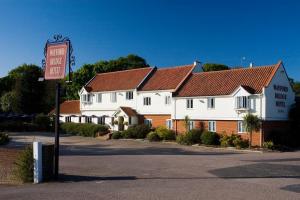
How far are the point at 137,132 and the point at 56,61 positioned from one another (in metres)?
31.6

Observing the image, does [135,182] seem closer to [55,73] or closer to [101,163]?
[55,73]

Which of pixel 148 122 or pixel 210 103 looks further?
pixel 148 122

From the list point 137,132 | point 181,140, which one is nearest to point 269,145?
point 181,140

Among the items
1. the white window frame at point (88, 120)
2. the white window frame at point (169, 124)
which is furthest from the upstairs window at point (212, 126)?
the white window frame at point (88, 120)

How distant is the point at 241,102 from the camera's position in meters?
42.0

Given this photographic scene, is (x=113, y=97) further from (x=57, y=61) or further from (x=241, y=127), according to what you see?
(x=57, y=61)

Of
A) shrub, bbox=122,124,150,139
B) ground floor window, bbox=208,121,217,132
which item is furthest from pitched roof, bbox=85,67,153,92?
ground floor window, bbox=208,121,217,132

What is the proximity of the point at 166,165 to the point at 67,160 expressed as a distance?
6.32 m

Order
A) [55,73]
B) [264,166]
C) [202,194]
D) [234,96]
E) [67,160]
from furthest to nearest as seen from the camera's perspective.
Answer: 1. [234,96]
2. [67,160]
3. [264,166]
4. [55,73]
5. [202,194]

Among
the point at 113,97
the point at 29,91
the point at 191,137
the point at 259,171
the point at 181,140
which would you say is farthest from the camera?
the point at 29,91

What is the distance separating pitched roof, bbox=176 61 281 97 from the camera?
42.3m

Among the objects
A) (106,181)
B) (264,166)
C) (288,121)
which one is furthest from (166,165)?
(288,121)

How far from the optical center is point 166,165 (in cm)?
2386

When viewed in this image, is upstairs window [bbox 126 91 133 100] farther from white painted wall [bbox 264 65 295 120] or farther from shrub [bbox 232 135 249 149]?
white painted wall [bbox 264 65 295 120]
